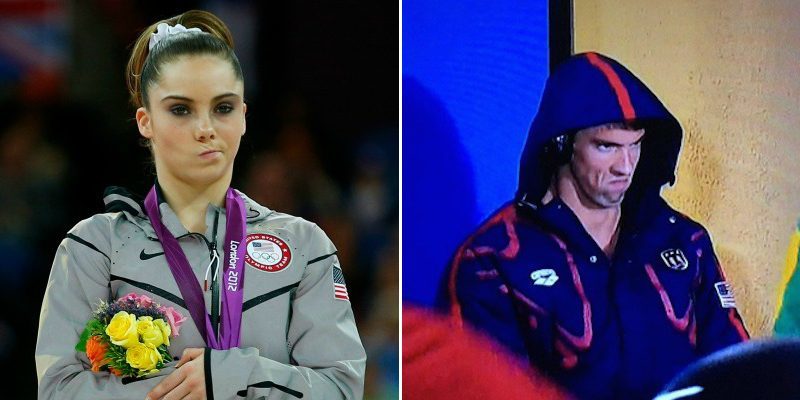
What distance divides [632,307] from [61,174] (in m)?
2.22

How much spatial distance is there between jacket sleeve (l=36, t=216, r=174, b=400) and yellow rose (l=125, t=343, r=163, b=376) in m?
0.09

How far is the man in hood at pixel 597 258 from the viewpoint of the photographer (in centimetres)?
431

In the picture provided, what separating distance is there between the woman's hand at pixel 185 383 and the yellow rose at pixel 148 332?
0.12 m

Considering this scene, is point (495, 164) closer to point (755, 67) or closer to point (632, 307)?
point (632, 307)

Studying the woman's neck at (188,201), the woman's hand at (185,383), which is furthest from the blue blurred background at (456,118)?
the woman's hand at (185,383)

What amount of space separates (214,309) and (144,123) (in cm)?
71

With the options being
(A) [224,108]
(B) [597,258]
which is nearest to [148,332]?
(A) [224,108]

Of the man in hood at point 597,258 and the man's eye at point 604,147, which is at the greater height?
the man's eye at point 604,147

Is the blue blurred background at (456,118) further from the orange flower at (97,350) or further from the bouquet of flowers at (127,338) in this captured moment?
the orange flower at (97,350)

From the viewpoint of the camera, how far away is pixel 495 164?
4348mm

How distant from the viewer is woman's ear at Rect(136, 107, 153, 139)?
386cm

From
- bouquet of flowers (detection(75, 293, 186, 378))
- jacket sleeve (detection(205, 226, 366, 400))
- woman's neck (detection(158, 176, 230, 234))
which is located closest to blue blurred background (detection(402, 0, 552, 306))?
jacket sleeve (detection(205, 226, 366, 400))

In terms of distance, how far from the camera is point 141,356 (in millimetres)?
3498

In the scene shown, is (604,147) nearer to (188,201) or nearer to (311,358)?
(311,358)
